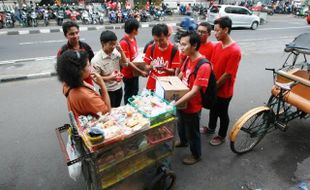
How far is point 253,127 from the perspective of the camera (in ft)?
11.5

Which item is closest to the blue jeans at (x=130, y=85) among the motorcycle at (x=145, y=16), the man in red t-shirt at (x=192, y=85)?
the man in red t-shirt at (x=192, y=85)

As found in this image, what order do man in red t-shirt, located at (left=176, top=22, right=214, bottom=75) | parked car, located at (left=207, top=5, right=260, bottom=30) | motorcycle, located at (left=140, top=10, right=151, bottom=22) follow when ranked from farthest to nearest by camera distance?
motorcycle, located at (left=140, top=10, right=151, bottom=22) → parked car, located at (left=207, top=5, right=260, bottom=30) → man in red t-shirt, located at (left=176, top=22, right=214, bottom=75)

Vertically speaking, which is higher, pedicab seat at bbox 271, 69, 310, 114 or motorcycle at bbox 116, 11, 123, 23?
motorcycle at bbox 116, 11, 123, 23

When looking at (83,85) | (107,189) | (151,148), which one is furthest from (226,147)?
(83,85)

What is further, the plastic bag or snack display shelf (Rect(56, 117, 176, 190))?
the plastic bag

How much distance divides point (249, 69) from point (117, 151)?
20.4ft

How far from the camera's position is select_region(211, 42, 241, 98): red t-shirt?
3.12 metres

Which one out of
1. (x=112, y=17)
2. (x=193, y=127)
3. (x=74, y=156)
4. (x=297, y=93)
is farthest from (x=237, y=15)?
(x=74, y=156)

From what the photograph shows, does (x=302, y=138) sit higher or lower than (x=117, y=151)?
lower

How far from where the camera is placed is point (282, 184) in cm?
304

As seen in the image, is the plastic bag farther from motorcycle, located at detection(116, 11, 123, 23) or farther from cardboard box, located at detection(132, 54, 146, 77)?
motorcycle, located at detection(116, 11, 123, 23)

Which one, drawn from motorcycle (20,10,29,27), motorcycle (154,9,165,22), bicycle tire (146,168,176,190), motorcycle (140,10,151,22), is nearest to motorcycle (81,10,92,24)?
motorcycle (20,10,29,27)

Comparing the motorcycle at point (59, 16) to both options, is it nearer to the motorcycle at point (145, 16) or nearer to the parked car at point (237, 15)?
the motorcycle at point (145, 16)

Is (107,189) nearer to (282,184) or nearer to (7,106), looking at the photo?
(282,184)
